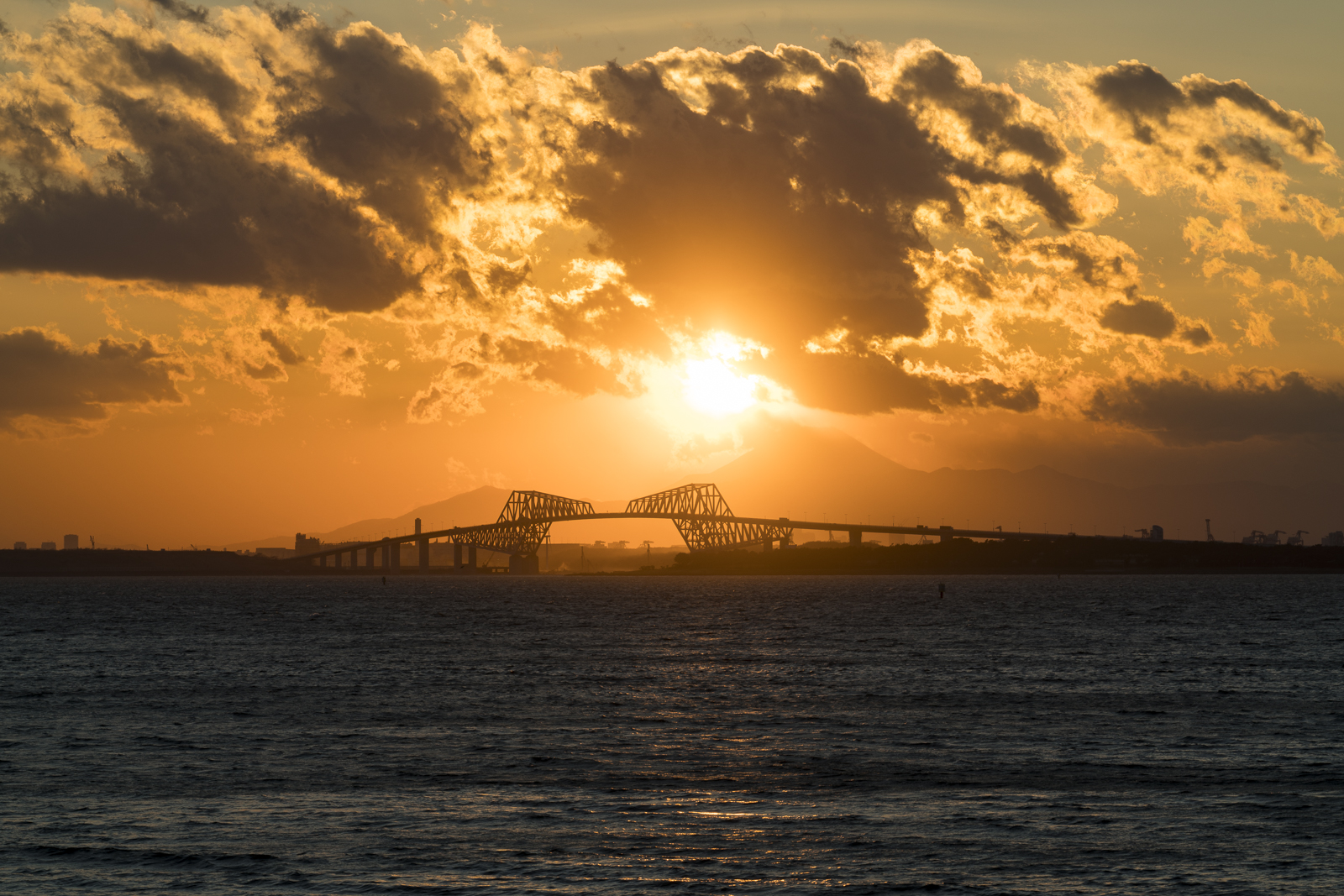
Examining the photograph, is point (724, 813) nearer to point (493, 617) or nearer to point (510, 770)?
point (510, 770)

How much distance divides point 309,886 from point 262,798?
8.32 m

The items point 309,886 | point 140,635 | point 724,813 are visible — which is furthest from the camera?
point 140,635

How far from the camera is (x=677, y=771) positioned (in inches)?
1224

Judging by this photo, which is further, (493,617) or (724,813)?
(493,617)

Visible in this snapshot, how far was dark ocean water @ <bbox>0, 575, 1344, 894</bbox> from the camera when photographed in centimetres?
2111

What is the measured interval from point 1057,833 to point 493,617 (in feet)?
328

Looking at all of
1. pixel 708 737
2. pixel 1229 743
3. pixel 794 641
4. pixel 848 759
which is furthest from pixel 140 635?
pixel 1229 743

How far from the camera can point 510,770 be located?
31.0m

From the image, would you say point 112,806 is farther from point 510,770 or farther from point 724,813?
point 724,813

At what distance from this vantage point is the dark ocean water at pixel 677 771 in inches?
831

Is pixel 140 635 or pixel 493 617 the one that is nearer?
pixel 140 635

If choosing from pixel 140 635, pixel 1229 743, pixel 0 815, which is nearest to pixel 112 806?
pixel 0 815

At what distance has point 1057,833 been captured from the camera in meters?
23.5

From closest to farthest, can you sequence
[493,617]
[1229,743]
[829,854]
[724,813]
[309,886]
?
1. [309,886]
2. [829,854]
3. [724,813]
4. [1229,743]
5. [493,617]
